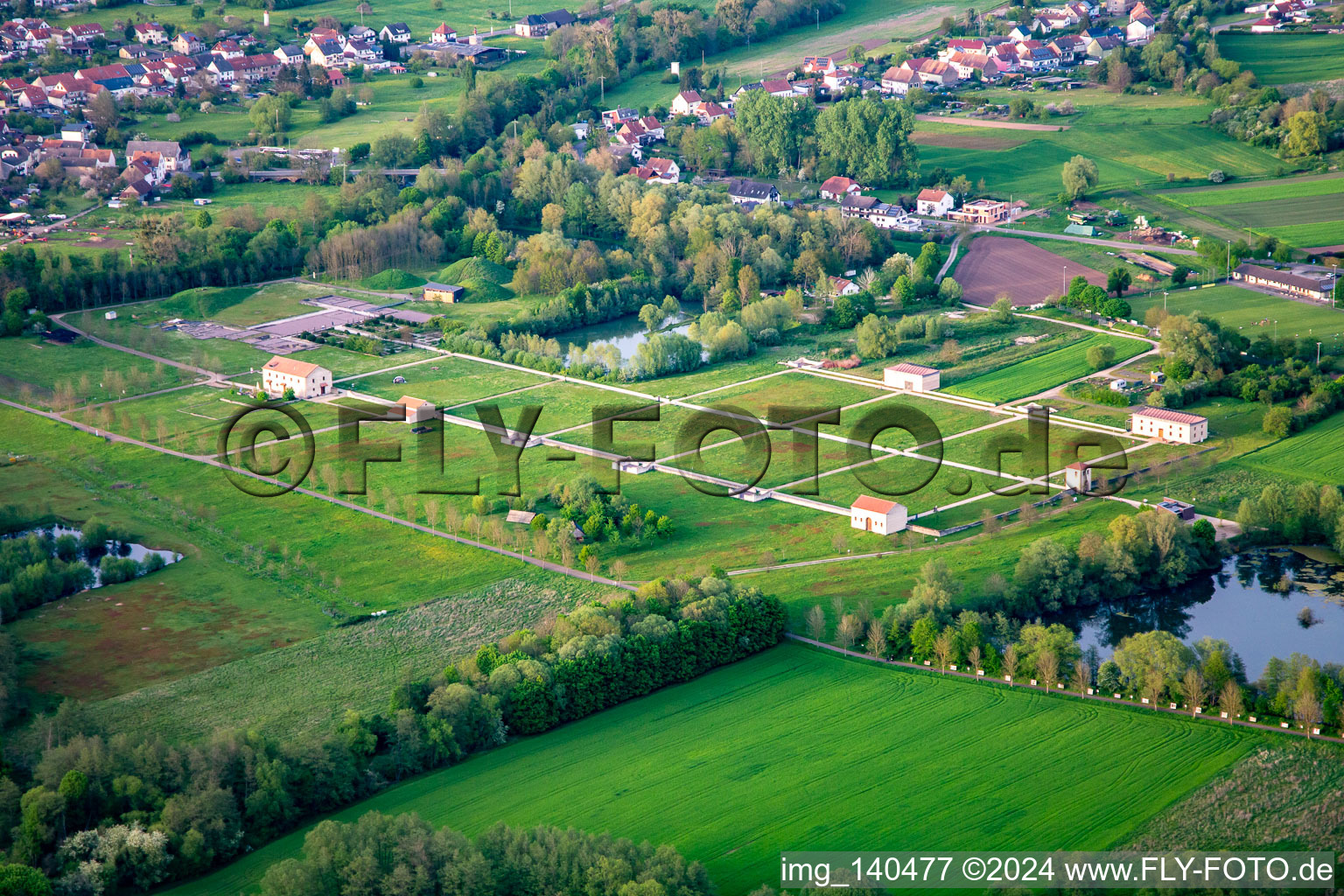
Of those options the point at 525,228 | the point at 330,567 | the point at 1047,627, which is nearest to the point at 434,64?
the point at 525,228

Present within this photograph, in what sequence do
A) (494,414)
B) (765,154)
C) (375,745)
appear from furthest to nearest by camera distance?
(765,154) < (494,414) < (375,745)

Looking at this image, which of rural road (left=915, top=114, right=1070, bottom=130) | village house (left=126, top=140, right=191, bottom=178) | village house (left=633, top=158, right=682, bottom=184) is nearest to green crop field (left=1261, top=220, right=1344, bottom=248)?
rural road (left=915, top=114, right=1070, bottom=130)

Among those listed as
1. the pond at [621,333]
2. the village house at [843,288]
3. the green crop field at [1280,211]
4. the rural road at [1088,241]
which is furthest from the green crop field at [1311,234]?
the pond at [621,333]

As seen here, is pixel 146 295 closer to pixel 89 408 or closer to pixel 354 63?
pixel 89 408

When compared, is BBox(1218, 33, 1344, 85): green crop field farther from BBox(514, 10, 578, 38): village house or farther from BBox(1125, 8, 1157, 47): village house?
BBox(514, 10, 578, 38): village house

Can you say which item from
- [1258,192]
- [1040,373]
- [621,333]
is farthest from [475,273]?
[1258,192]

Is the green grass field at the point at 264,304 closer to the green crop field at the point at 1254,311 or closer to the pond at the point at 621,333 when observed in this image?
the pond at the point at 621,333

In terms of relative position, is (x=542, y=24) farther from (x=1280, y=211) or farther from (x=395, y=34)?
(x=1280, y=211)
